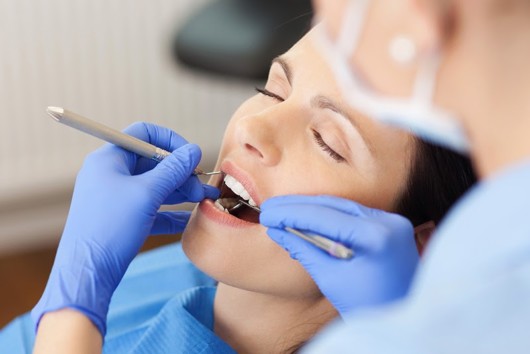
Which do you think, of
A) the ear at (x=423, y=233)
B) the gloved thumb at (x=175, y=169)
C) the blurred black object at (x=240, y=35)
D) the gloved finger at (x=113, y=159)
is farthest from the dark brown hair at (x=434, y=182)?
the blurred black object at (x=240, y=35)

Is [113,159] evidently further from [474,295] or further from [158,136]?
[474,295]

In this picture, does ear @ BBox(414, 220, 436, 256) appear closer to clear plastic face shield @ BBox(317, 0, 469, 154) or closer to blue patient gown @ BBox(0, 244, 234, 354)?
blue patient gown @ BBox(0, 244, 234, 354)

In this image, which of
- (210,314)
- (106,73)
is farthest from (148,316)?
(106,73)

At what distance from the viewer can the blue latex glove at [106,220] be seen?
1.24 meters

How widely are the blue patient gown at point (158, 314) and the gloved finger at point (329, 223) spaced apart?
0.28 m

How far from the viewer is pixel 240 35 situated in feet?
7.91

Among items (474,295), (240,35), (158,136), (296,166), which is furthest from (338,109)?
(240,35)

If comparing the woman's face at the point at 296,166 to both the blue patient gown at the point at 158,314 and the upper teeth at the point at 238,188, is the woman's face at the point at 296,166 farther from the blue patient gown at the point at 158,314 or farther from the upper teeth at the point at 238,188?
the blue patient gown at the point at 158,314

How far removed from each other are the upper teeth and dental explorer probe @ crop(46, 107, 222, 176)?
23 millimetres

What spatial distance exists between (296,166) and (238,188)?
0.11 metres

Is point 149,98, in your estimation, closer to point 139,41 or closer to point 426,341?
point 139,41

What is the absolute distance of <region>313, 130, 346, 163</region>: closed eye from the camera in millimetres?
1300

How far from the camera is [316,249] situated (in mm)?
1212

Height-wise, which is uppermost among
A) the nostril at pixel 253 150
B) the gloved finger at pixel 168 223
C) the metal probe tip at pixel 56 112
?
the metal probe tip at pixel 56 112
